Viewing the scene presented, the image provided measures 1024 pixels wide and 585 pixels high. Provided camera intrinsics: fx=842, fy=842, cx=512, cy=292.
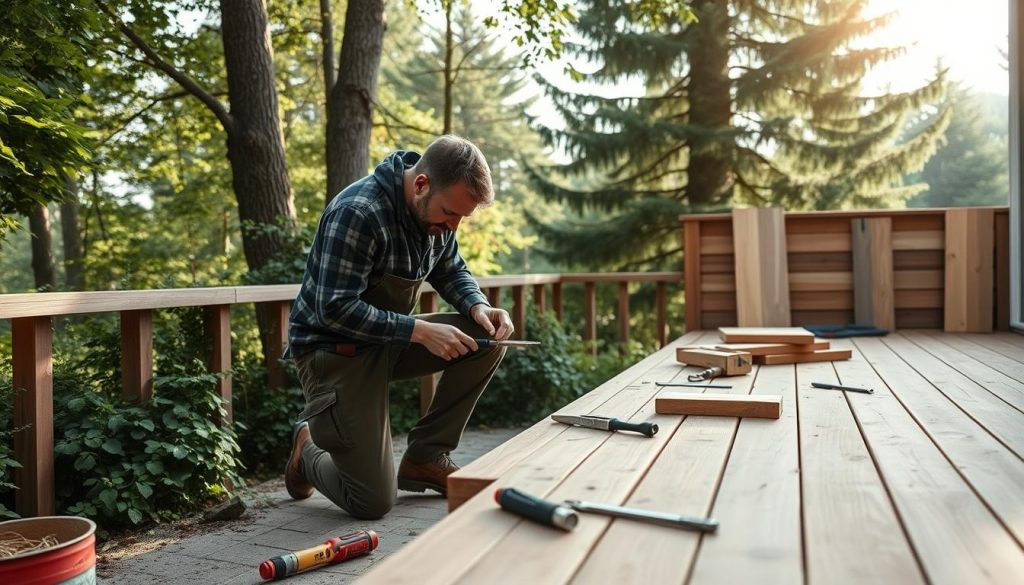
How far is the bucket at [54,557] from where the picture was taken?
1.75 meters

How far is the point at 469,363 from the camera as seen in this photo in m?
3.04

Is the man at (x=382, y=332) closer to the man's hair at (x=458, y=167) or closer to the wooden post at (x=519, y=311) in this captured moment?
the man's hair at (x=458, y=167)

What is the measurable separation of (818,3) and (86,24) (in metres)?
9.97

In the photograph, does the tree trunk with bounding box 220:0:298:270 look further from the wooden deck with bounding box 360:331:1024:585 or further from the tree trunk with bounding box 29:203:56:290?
the tree trunk with bounding box 29:203:56:290

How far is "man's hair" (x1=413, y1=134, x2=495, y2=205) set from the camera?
261 cm

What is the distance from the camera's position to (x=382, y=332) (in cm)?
261

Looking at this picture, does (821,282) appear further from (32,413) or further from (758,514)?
(32,413)

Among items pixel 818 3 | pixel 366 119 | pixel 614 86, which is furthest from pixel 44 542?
pixel 818 3

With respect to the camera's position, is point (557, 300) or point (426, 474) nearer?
point (426, 474)

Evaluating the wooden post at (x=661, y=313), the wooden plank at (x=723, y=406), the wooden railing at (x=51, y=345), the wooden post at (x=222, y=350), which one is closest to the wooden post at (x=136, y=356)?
the wooden railing at (x=51, y=345)

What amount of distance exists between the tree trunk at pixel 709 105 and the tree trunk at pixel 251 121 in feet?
23.3

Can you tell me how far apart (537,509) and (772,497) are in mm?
435

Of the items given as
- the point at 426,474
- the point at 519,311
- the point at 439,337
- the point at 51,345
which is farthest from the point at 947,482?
the point at 519,311

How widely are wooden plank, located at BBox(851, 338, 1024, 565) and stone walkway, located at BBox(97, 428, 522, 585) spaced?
4.49 ft
